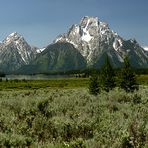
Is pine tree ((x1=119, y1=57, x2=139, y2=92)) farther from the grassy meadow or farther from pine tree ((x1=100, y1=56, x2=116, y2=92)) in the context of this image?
the grassy meadow

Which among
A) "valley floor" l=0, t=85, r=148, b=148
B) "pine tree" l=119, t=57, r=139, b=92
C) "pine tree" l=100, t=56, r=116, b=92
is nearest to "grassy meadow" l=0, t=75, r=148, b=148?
"valley floor" l=0, t=85, r=148, b=148

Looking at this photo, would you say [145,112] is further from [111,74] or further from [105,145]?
[111,74]

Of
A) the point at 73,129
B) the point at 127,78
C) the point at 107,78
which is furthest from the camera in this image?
the point at 107,78

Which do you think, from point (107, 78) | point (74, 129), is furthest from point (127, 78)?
point (74, 129)

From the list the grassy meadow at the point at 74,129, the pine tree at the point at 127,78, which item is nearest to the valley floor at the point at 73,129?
the grassy meadow at the point at 74,129

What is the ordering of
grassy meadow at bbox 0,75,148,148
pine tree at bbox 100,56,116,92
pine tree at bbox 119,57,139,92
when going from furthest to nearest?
pine tree at bbox 100,56,116,92
pine tree at bbox 119,57,139,92
grassy meadow at bbox 0,75,148,148

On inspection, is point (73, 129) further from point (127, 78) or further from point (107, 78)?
point (107, 78)

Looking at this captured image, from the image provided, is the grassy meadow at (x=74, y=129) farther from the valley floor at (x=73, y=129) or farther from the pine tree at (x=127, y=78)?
the pine tree at (x=127, y=78)

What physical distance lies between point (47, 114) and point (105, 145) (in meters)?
8.31

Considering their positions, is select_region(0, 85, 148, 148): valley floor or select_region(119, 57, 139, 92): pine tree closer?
select_region(0, 85, 148, 148): valley floor

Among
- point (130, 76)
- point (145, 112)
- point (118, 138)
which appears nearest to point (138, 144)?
point (118, 138)

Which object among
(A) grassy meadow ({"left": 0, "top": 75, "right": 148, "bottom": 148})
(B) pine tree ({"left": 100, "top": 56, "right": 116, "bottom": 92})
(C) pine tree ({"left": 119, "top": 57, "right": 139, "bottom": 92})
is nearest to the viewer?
(A) grassy meadow ({"left": 0, "top": 75, "right": 148, "bottom": 148})

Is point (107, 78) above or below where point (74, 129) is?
above

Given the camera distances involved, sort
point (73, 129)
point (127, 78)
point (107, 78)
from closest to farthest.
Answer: point (73, 129)
point (127, 78)
point (107, 78)
